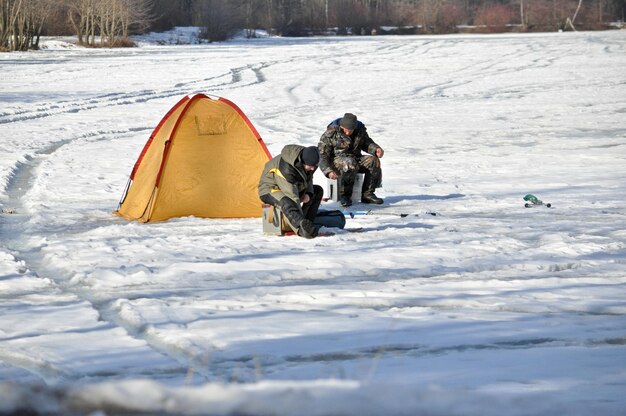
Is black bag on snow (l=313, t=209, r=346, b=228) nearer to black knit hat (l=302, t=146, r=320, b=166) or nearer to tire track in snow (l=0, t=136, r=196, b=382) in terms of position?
black knit hat (l=302, t=146, r=320, b=166)

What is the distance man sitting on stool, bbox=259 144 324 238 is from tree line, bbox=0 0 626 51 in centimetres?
5058

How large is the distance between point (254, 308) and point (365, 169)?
506 cm

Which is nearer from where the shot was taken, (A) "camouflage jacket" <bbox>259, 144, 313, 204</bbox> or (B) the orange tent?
(A) "camouflage jacket" <bbox>259, 144, 313, 204</bbox>

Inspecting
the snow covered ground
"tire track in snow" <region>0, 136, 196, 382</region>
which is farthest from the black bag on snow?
"tire track in snow" <region>0, 136, 196, 382</region>

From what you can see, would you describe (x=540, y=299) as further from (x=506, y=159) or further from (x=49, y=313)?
(x=506, y=159)

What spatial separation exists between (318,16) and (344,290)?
274 ft

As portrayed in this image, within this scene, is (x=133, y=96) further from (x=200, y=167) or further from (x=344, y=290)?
(x=344, y=290)

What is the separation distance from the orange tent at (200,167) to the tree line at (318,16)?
48.7m

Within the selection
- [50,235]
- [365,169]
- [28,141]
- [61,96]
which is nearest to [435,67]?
[61,96]

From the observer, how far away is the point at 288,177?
9047 millimetres

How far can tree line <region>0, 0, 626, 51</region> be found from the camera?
60.6 meters

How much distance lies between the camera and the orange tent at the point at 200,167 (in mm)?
10438

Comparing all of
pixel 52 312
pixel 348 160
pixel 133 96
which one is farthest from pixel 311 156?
pixel 133 96

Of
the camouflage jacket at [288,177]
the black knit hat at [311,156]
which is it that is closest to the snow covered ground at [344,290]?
the camouflage jacket at [288,177]
